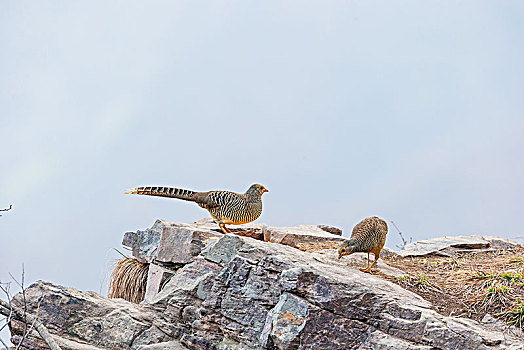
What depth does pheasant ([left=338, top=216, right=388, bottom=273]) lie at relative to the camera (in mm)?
6660

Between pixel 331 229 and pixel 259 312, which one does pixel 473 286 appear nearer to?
pixel 259 312

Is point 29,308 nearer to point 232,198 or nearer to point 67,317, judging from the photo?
point 67,317

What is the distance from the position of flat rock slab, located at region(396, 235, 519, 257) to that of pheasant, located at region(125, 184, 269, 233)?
3.34 metres

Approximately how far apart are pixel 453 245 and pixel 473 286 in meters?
4.10

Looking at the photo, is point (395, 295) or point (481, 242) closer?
point (395, 295)

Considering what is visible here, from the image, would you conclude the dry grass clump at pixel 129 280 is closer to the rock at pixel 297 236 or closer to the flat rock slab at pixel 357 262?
the rock at pixel 297 236

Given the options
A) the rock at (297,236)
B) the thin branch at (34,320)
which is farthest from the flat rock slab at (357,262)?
the thin branch at (34,320)

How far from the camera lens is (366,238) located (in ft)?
22.0

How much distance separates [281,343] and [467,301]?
223 cm

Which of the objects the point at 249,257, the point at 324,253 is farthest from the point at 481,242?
the point at 249,257

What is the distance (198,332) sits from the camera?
5.76 metres

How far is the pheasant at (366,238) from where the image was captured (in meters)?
6.66

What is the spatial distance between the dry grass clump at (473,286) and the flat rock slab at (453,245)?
5.49ft

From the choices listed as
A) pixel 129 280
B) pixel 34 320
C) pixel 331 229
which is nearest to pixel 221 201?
pixel 129 280
